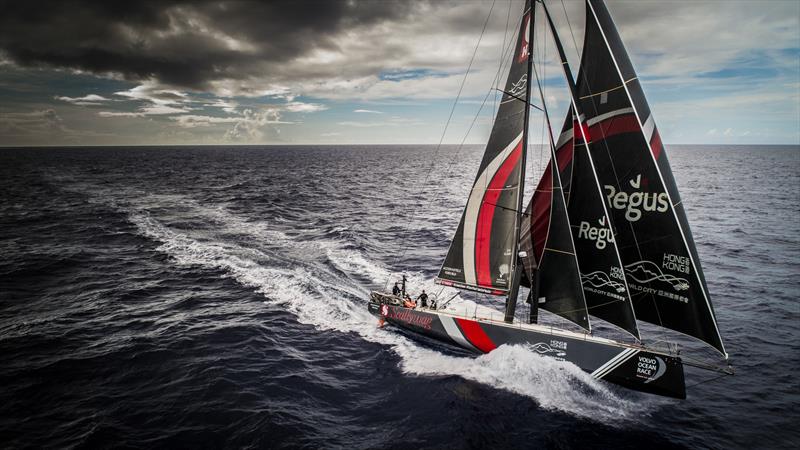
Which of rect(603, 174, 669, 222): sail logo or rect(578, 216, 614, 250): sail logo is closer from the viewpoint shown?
rect(603, 174, 669, 222): sail logo

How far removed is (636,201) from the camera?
13547 mm

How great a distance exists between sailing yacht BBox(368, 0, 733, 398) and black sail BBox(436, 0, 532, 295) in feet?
0.15

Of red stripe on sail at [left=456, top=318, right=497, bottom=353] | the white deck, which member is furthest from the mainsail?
red stripe on sail at [left=456, top=318, right=497, bottom=353]

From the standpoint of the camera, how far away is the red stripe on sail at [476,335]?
50.6ft

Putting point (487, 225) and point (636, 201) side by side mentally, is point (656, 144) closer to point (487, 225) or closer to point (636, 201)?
point (636, 201)

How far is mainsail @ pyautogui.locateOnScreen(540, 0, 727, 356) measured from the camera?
1271 centimetres

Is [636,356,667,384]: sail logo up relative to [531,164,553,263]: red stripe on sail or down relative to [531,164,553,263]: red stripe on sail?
down

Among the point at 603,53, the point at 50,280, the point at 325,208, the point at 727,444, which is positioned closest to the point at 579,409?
the point at 727,444

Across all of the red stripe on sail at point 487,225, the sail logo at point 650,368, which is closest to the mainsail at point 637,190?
the sail logo at point 650,368

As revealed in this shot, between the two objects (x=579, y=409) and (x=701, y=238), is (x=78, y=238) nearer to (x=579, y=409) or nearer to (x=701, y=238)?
(x=579, y=409)

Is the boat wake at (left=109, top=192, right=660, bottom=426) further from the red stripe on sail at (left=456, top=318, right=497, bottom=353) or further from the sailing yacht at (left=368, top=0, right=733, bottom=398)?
the sailing yacht at (left=368, top=0, right=733, bottom=398)

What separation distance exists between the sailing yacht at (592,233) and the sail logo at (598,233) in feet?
0.11

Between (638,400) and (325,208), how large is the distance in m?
40.3

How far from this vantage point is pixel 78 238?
32.6 m
